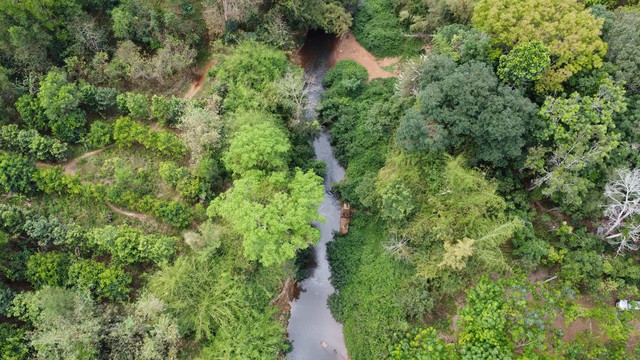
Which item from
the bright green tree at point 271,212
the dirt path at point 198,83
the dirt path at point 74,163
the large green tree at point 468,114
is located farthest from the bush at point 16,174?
the large green tree at point 468,114

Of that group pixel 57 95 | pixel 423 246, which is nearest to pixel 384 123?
pixel 423 246

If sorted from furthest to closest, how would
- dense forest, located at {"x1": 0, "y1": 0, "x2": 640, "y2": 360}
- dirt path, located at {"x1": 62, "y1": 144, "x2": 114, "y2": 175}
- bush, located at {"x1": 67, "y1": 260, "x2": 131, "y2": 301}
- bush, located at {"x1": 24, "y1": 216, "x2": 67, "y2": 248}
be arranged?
1. dirt path, located at {"x1": 62, "y1": 144, "x2": 114, "y2": 175}
2. bush, located at {"x1": 24, "y1": 216, "x2": 67, "y2": 248}
3. bush, located at {"x1": 67, "y1": 260, "x2": 131, "y2": 301}
4. dense forest, located at {"x1": 0, "y1": 0, "x2": 640, "y2": 360}

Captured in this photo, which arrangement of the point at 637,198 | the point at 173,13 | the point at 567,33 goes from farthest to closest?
1. the point at 173,13
2. the point at 567,33
3. the point at 637,198

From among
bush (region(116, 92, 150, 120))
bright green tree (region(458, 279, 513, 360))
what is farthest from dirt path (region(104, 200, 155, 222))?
bright green tree (region(458, 279, 513, 360))

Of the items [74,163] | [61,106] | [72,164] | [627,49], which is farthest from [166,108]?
[627,49]

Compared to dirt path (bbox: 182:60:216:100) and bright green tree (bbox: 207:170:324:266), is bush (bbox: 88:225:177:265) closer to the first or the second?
bright green tree (bbox: 207:170:324:266)

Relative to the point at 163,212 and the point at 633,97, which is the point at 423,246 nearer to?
the point at 633,97
